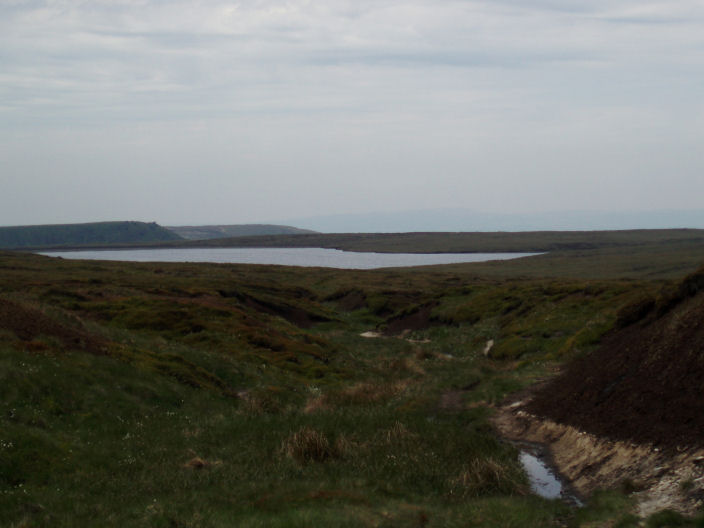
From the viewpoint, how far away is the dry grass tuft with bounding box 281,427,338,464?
14758 millimetres

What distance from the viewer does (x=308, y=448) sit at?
14977mm

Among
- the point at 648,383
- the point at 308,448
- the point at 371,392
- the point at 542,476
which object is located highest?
the point at 648,383

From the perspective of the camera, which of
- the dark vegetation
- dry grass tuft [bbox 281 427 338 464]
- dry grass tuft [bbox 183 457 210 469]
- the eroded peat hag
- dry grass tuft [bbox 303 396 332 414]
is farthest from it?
Result: dry grass tuft [bbox 303 396 332 414]

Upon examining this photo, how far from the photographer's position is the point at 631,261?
137m

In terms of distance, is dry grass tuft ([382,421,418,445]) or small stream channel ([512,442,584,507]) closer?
small stream channel ([512,442,584,507])

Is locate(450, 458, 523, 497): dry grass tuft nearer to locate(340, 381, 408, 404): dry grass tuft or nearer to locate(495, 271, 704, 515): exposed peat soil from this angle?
locate(495, 271, 704, 515): exposed peat soil

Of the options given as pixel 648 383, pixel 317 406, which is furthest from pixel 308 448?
pixel 648 383

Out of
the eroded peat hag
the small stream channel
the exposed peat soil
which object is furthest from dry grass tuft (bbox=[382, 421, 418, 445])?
the exposed peat soil

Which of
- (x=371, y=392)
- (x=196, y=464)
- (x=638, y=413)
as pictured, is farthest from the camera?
(x=371, y=392)

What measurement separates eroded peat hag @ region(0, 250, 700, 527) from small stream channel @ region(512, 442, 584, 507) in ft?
1.29

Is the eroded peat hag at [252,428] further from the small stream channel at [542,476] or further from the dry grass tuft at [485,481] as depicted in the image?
the small stream channel at [542,476]

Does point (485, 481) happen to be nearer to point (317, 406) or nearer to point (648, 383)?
point (648, 383)

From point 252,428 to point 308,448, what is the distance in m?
3.11

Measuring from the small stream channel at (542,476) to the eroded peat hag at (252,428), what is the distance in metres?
0.39
